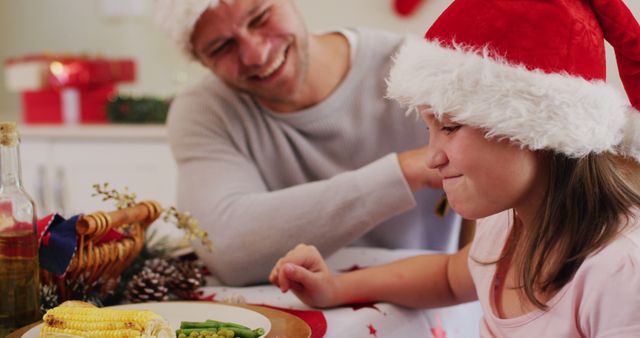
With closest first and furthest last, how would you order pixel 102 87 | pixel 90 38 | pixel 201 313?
1. pixel 201 313
2. pixel 102 87
3. pixel 90 38

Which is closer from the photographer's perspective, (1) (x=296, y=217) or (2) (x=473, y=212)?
(2) (x=473, y=212)

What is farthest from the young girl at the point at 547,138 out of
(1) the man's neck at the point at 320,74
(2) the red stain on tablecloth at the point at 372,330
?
(1) the man's neck at the point at 320,74

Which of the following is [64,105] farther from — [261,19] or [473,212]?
[473,212]

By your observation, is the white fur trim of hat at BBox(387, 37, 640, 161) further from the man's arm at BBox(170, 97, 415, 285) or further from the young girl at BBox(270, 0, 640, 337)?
the man's arm at BBox(170, 97, 415, 285)

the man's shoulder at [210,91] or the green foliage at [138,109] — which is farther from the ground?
the man's shoulder at [210,91]

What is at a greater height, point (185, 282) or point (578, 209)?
point (578, 209)

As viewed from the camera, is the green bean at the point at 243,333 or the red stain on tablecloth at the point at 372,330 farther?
the red stain on tablecloth at the point at 372,330

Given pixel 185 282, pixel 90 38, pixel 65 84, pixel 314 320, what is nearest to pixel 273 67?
pixel 185 282

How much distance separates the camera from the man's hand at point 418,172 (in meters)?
1.21

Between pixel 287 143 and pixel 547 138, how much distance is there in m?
0.81

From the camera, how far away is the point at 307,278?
107 centimetres

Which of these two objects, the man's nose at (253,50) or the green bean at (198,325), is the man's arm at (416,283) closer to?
the green bean at (198,325)

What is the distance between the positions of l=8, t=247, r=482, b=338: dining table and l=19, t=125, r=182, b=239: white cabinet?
175 cm

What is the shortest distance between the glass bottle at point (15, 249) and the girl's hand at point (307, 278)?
12.6 inches
